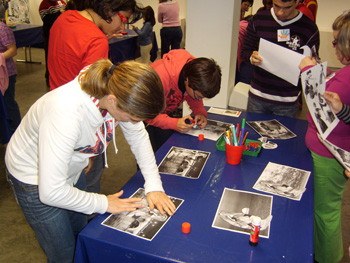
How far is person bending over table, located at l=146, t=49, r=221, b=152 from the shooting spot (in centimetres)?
158

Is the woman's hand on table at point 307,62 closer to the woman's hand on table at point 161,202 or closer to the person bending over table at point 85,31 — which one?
the person bending over table at point 85,31

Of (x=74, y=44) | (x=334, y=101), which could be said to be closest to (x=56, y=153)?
(x=74, y=44)

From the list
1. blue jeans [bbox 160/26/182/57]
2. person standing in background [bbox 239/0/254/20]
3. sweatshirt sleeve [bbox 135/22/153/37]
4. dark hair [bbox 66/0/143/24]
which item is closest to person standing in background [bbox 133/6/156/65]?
sweatshirt sleeve [bbox 135/22/153/37]

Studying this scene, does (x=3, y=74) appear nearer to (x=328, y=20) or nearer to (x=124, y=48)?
(x=124, y=48)

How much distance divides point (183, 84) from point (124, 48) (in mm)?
3472

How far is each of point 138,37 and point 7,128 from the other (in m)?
3.10

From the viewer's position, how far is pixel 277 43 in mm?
2010

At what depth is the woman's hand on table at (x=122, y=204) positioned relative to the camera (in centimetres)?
113

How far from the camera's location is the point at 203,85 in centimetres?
158

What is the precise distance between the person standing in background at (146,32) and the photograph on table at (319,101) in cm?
415

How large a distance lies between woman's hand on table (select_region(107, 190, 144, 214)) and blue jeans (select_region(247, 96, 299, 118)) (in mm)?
1312

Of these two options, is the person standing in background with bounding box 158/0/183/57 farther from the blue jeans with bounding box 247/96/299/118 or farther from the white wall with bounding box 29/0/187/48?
the blue jeans with bounding box 247/96/299/118

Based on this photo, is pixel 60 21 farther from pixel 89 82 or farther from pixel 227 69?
pixel 227 69

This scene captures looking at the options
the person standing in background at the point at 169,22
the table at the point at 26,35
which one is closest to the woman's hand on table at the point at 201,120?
the table at the point at 26,35
